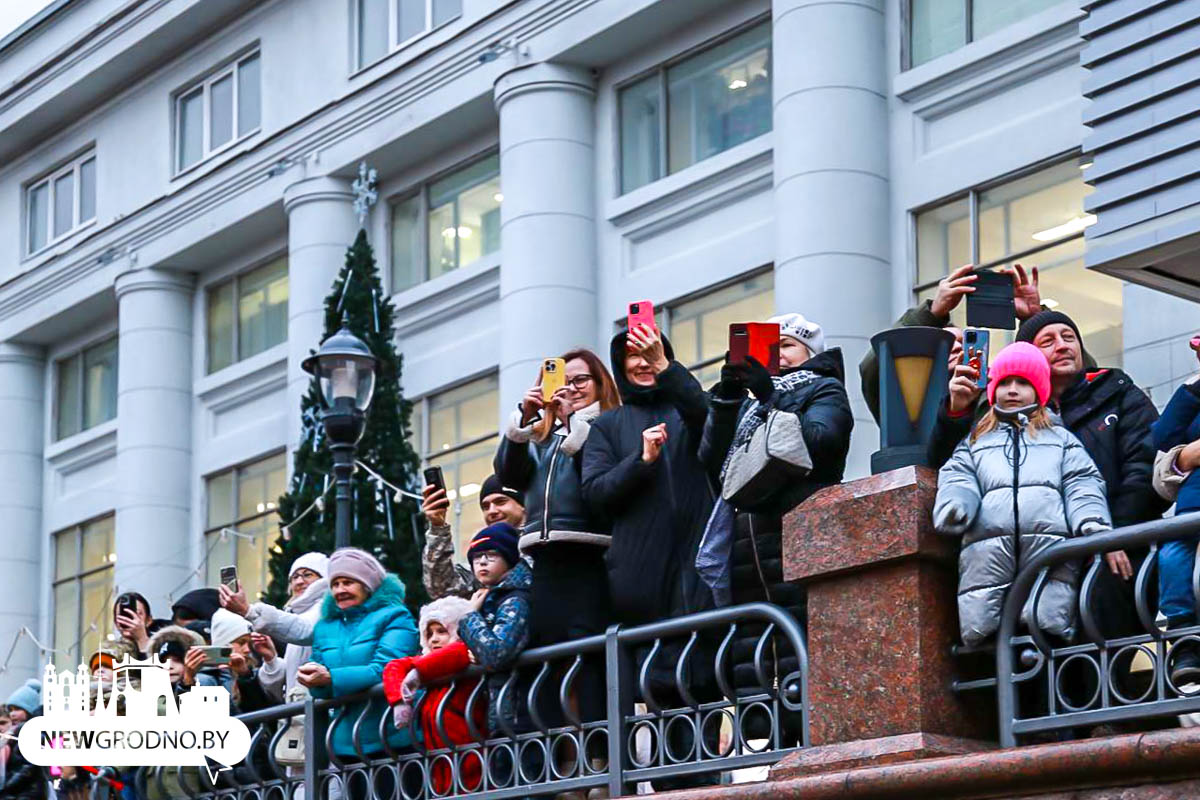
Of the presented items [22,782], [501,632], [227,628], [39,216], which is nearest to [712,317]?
[22,782]

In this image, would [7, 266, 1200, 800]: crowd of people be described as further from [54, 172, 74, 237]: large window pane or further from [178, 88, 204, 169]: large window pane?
[54, 172, 74, 237]: large window pane

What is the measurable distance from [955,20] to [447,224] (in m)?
7.51

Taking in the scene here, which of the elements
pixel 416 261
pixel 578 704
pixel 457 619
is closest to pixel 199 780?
pixel 457 619

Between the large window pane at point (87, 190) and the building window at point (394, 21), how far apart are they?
21.4 feet

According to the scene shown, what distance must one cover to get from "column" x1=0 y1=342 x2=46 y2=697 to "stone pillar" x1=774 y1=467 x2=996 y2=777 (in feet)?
79.8

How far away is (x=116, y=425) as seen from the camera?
30.4 m

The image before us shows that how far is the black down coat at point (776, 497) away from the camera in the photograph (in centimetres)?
948

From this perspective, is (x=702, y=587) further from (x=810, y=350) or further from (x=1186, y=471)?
(x=1186, y=471)

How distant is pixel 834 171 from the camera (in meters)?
20.0

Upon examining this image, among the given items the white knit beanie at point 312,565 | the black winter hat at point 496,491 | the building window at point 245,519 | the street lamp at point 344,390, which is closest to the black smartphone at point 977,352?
the black winter hat at point 496,491

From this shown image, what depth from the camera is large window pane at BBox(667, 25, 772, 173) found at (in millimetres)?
21562

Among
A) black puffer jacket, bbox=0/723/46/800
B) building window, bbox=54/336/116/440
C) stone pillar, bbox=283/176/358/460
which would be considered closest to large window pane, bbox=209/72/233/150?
stone pillar, bbox=283/176/358/460

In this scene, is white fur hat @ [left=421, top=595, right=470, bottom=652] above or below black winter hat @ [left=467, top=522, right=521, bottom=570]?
below

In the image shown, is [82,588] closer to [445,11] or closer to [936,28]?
[445,11]
